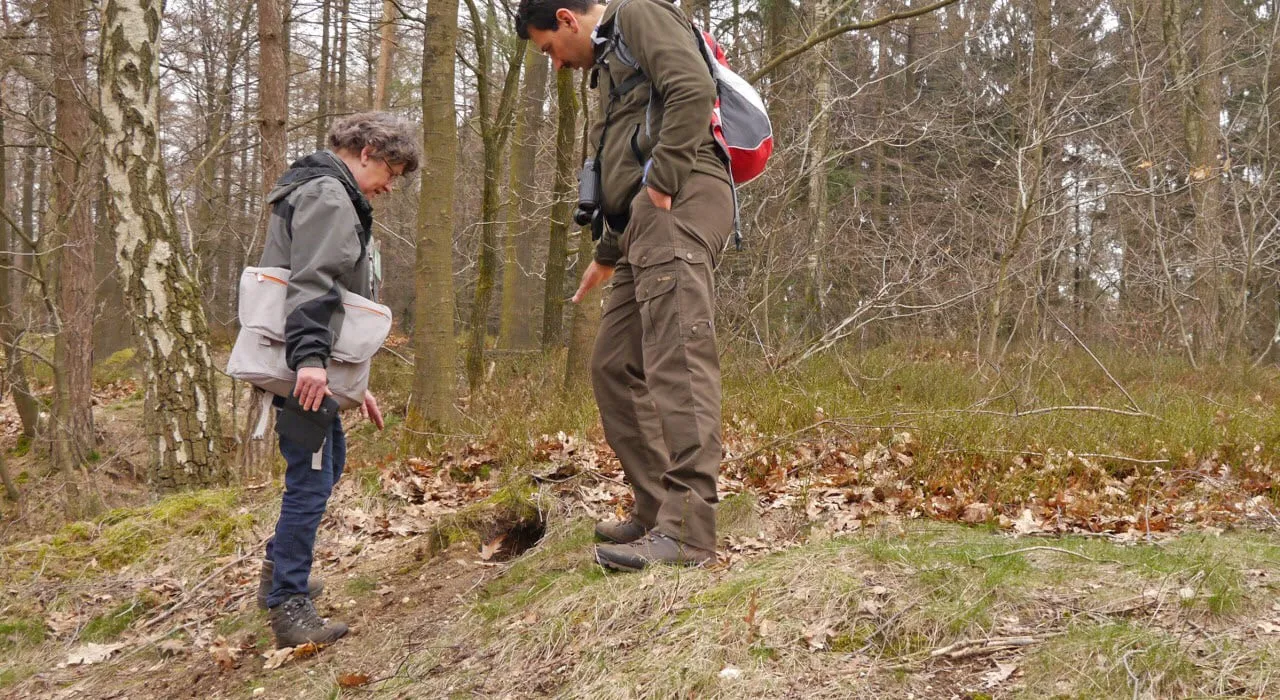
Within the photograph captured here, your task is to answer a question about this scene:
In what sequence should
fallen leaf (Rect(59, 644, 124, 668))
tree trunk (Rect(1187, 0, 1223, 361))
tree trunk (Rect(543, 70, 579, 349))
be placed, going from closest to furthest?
1. fallen leaf (Rect(59, 644, 124, 668))
2. tree trunk (Rect(543, 70, 579, 349))
3. tree trunk (Rect(1187, 0, 1223, 361))

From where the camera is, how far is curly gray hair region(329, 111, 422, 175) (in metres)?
3.59

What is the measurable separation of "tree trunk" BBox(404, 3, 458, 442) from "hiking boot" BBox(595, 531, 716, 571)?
3.92m

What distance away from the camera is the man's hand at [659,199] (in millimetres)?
3273

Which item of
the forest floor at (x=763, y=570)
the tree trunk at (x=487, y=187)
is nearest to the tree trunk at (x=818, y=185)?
the tree trunk at (x=487, y=187)

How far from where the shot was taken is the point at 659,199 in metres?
3.28

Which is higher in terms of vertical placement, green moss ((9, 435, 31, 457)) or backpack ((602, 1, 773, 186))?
backpack ((602, 1, 773, 186))

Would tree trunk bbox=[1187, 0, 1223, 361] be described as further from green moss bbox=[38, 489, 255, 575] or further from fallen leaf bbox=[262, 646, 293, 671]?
fallen leaf bbox=[262, 646, 293, 671]

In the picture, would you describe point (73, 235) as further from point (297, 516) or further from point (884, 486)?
point (884, 486)

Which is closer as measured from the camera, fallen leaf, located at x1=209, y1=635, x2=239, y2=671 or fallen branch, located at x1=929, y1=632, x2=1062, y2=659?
fallen branch, located at x1=929, y1=632, x2=1062, y2=659

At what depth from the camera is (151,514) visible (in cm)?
550

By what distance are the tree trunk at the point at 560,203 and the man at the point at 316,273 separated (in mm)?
6017

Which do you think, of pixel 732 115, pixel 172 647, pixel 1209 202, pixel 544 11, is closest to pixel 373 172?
pixel 544 11

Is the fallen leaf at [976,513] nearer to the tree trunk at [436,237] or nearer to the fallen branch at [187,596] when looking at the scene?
the fallen branch at [187,596]

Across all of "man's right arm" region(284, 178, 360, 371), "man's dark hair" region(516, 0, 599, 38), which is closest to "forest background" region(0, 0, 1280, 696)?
"man's right arm" region(284, 178, 360, 371)
